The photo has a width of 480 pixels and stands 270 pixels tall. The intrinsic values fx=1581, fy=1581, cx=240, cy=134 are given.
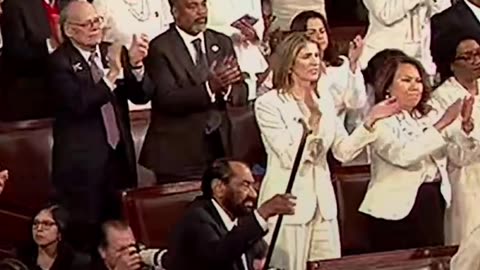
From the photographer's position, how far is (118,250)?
4082mm

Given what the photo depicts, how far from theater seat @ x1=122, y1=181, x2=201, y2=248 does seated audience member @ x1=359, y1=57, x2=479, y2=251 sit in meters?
0.54

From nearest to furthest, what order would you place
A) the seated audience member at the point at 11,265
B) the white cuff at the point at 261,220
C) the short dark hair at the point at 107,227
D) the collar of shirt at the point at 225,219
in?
the seated audience member at the point at 11,265 → the white cuff at the point at 261,220 → the collar of shirt at the point at 225,219 → the short dark hair at the point at 107,227

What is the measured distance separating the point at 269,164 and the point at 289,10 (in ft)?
3.00

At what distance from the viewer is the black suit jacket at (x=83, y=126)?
14.1ft

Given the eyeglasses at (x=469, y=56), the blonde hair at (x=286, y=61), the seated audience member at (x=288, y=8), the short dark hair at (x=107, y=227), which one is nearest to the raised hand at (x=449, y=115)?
the eyeglasses at (x=469, y=56)

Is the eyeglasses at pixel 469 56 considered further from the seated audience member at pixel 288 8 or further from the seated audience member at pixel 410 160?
the seated audience member at pixel 288 8

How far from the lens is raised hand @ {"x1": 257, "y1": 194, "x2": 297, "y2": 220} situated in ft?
13.1

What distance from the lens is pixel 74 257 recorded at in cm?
428

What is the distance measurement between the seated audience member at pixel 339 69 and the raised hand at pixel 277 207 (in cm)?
75

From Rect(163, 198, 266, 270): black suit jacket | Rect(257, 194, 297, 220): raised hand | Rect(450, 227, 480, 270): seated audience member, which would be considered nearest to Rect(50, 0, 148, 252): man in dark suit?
Rect(163, 198, 266, 270): black suit jacket

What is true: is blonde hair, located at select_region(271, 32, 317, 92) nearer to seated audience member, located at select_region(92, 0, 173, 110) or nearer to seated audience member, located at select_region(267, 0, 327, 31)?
seated audience member, located at select_region(92, 0, 173, 110)

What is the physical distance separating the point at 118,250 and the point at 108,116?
0.47 meters

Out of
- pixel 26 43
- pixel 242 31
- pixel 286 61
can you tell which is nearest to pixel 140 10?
pixel 242 31

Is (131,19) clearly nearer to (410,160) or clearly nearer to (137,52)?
(137,52)
